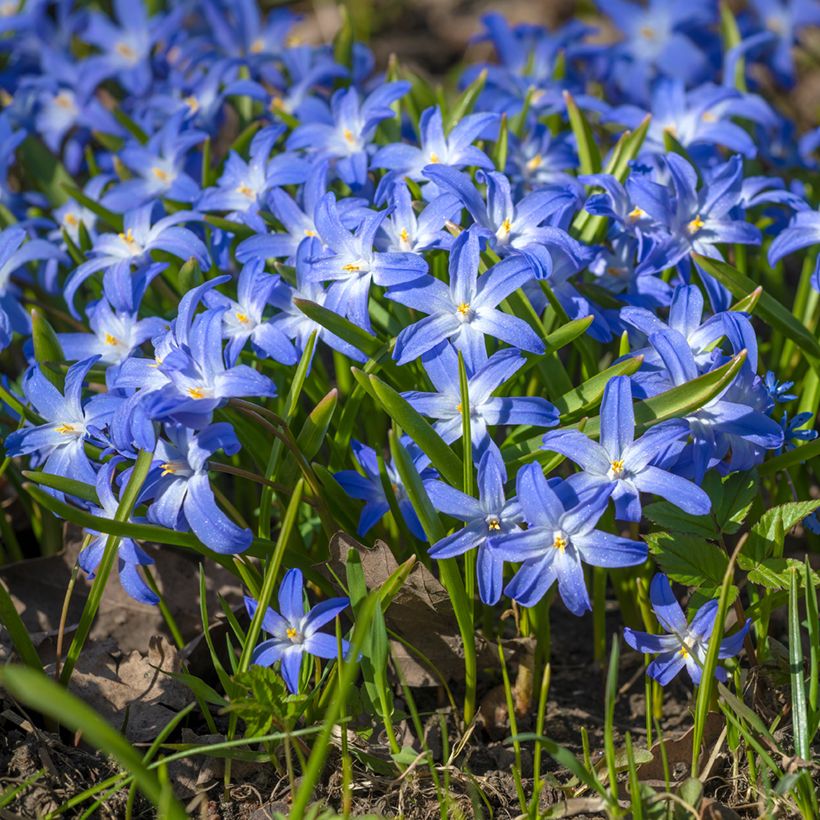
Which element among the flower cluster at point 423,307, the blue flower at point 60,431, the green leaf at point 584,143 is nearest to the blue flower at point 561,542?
the flower cluster at point 423,307

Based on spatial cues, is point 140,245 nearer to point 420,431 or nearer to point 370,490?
point 370,490

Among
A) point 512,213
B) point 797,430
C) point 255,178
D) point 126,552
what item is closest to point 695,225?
point 512,213

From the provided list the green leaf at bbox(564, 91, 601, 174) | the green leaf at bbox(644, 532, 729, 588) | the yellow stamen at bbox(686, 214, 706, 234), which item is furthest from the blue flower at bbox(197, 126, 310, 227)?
the green leaf at bbox(644, 532, 729, 588)

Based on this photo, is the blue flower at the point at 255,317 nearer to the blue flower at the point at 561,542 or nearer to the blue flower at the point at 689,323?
the blue flower at the point at 561,542

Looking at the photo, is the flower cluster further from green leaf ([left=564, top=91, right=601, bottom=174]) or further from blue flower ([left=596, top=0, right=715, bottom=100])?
blue flower ([left=596, top=0, right=715, bottom=100])

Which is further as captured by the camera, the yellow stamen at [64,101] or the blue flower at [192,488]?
the yellow stamen at [64,101]

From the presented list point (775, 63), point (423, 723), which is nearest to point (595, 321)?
point (423, 723)

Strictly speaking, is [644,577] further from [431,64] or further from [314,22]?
[314,22]
